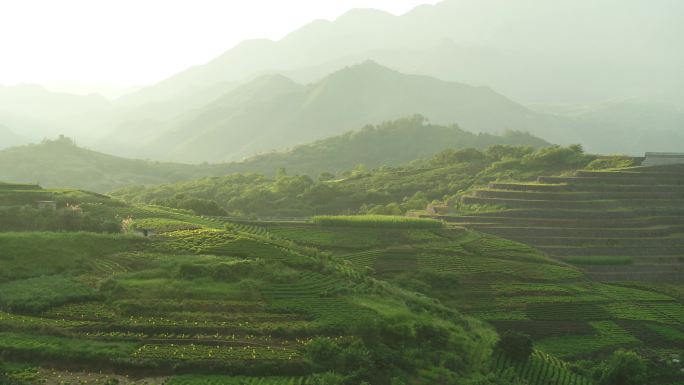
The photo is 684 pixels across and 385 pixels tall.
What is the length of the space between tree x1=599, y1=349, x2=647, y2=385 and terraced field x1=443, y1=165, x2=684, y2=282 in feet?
60.9

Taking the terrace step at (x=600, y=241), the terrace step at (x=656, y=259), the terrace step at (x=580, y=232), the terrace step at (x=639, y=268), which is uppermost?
the terrace step at (x=580, y=232)

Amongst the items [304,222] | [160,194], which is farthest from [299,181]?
[304,222]

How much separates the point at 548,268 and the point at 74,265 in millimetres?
36106

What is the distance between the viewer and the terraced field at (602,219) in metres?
52.9

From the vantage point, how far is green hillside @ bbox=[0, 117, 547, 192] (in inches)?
5531

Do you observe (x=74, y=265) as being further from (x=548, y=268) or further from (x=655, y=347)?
(x=655, y=347)

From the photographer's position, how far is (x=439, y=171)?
98875mm

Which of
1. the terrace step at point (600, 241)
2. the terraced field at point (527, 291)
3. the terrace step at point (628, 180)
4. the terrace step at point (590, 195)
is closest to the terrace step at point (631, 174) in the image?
the terrace step at point (628, 180)

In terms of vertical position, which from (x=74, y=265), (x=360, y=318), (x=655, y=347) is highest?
(x=74, y=265)

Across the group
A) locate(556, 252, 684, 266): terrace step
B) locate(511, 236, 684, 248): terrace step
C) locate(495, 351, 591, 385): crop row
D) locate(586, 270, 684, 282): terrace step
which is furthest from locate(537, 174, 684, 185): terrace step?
locate(495, 351, 591, 385): crop row

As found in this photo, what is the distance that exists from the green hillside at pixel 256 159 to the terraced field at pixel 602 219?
97806 millimetres

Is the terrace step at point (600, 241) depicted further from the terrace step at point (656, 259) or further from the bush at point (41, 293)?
the bush at point (41, 293)

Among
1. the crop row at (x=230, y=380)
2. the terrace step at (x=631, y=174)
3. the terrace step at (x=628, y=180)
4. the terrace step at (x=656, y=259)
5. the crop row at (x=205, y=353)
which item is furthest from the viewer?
the terrace step at (x=631, y=174)

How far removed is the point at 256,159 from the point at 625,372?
138604mm
